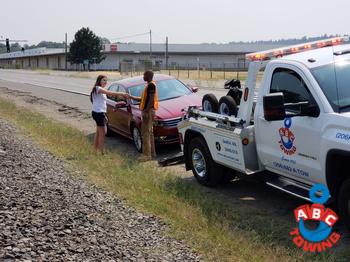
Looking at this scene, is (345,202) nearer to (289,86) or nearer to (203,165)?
(289,86)

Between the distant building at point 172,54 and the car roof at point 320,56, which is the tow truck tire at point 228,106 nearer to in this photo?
the car roof at point 320,56

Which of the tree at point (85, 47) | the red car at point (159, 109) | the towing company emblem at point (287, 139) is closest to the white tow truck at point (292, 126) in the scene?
the towing company emblem at point (287, 139)

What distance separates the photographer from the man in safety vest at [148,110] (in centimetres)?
972

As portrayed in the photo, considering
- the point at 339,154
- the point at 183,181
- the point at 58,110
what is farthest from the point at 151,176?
the point at 58,110

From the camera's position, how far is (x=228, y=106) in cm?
742

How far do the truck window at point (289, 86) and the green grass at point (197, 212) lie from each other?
4.99ft

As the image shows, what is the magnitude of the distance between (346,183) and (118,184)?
3531mm

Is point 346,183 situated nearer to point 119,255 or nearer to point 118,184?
point 119,255

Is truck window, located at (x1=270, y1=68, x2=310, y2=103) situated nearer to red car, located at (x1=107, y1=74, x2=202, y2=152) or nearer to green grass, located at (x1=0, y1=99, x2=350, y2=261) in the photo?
green grass, located at (x1=0, y1=99, x2=350, y2=261)

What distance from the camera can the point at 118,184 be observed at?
24.0 ft

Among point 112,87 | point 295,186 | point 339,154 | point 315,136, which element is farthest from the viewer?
point 112,87

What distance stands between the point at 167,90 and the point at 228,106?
461 centimetres

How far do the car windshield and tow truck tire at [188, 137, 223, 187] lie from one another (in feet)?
12.2

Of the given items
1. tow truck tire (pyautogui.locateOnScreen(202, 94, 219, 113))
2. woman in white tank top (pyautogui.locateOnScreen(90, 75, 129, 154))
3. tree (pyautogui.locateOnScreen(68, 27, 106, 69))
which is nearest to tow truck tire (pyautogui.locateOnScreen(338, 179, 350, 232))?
tow truck tire (pyautogui.locateOnScreen(202, 94, 219, 113))
